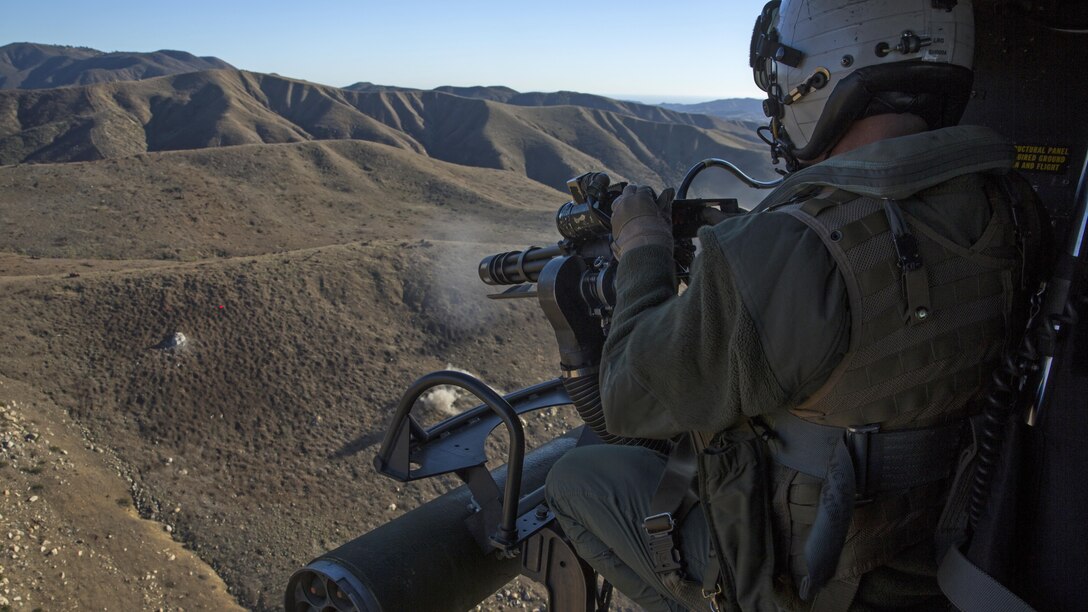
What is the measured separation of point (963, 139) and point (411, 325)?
8566mm

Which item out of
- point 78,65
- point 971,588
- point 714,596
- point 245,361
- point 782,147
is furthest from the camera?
point 78,65

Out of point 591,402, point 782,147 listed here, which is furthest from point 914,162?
point 591,402

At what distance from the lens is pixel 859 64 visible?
85.0 inches

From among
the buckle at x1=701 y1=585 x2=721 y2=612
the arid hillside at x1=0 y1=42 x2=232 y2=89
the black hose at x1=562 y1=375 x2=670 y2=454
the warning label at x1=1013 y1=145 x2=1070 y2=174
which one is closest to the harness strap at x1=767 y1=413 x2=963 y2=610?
the buckle at x1=701 y1=585 x2=721 y2=612

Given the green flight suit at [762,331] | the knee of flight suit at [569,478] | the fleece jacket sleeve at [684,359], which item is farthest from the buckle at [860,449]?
the knee of flight suit at [569,478]

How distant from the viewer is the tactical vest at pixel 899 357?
64.7 inches

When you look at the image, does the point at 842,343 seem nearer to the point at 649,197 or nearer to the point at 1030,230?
the point at 1030,230

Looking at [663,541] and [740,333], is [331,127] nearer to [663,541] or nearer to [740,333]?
[663,541]

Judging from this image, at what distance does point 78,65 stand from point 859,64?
308 ft

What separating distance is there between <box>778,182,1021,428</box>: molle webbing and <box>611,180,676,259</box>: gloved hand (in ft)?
1.61

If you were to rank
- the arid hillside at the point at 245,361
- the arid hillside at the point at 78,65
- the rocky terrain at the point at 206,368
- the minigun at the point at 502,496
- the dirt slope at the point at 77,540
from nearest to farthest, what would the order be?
the minigun at the point at 502,496 < the dirt slope at the point at 77,540 < the rocky terrain at the point at 206,368 < the arid hillside at the point at 245,361 < the arid hillside at the point at 78,65

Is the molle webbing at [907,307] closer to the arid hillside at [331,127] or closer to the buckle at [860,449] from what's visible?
the buckle at [860,449]

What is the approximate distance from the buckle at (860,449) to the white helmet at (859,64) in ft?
2.81

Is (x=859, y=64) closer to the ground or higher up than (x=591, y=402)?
higher up
